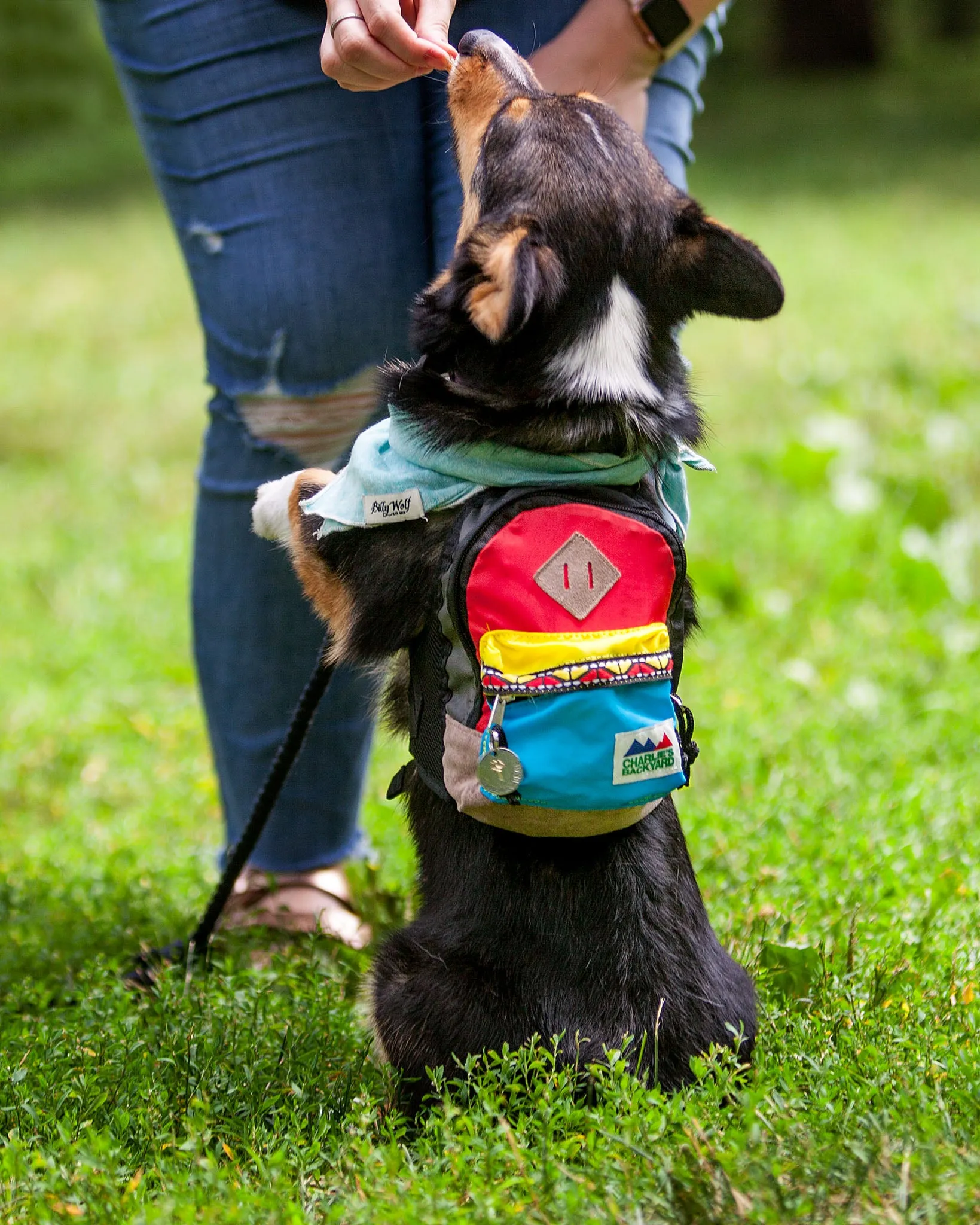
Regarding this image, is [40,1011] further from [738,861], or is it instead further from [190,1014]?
[738,861]

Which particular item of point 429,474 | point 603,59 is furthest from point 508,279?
point 603,59

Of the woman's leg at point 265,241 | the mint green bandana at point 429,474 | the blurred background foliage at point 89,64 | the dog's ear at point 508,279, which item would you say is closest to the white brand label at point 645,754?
the mint green bandana at point 429,474

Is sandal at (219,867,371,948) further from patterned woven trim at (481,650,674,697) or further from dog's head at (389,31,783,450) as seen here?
dog's head at (389,31,783,450)

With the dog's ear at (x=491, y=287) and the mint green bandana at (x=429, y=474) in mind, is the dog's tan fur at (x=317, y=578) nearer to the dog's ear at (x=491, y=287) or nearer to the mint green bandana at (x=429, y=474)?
the mint green bandana at (x=429, y=474)

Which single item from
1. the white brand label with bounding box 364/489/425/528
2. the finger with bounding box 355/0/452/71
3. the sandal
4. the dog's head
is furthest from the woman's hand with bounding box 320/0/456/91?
the sandal

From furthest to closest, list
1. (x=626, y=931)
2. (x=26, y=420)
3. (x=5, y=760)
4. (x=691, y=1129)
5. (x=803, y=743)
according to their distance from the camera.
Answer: (x=26, y=420) → (x=5, y=760) → (x=803, y=743) → (x=626, y=931) → (x=691, y=1129)

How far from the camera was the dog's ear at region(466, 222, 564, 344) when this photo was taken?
1952 millimetres

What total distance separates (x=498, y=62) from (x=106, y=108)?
67.9 feet

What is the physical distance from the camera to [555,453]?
7.00ft

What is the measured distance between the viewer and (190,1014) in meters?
2.53

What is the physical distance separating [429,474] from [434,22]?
0.75 meters

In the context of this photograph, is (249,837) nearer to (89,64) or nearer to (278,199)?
(278,199)

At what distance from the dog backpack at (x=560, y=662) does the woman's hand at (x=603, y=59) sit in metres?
0.95

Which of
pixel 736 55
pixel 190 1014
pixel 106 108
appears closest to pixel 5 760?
pixel 190 1014
